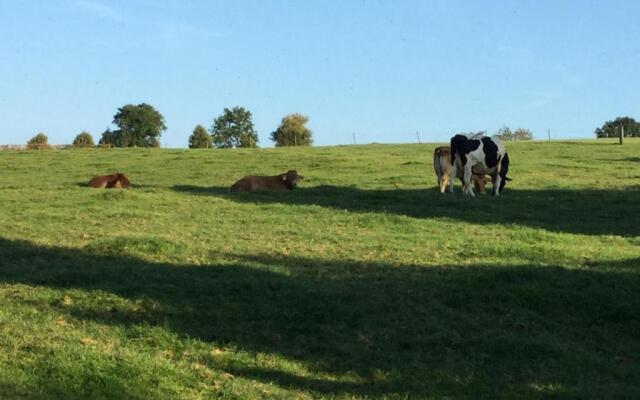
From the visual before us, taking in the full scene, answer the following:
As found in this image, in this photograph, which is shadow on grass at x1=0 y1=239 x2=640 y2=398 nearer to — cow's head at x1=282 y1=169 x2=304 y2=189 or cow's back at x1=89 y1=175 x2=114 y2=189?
cow's back at x1=89 y1=175 x2=114 y2=189

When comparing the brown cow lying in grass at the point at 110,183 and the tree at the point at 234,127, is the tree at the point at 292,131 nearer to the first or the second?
the tree at the point at 234,127

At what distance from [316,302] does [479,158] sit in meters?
15.4

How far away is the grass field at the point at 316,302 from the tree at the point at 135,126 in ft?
339

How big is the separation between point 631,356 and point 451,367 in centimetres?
202

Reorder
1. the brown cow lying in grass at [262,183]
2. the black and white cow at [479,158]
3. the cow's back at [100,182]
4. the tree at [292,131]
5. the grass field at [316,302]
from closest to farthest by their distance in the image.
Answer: the grass field at [316,302] → the brown cow lying in grass at [262,183] → the cow's back at [100,182] → the black and white cow at [479,158] → the tree at [292,131]

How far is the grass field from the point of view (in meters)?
6.21

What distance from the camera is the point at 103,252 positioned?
11.0 m

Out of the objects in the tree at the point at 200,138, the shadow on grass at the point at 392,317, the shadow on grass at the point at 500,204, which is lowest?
the shadow on grass at the point at 392,317

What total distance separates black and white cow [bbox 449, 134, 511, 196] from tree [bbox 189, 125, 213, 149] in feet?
292

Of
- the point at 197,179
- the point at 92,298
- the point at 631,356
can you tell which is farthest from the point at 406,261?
the point at 197,179

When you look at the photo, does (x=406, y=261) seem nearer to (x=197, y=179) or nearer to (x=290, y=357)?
(x=290, y=357)

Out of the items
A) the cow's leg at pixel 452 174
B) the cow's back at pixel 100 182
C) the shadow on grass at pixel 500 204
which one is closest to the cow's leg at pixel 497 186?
the shadow on grass at pixel 500 204

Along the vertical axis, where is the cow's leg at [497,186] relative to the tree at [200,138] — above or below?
Result: below

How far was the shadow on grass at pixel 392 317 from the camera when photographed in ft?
21.3
